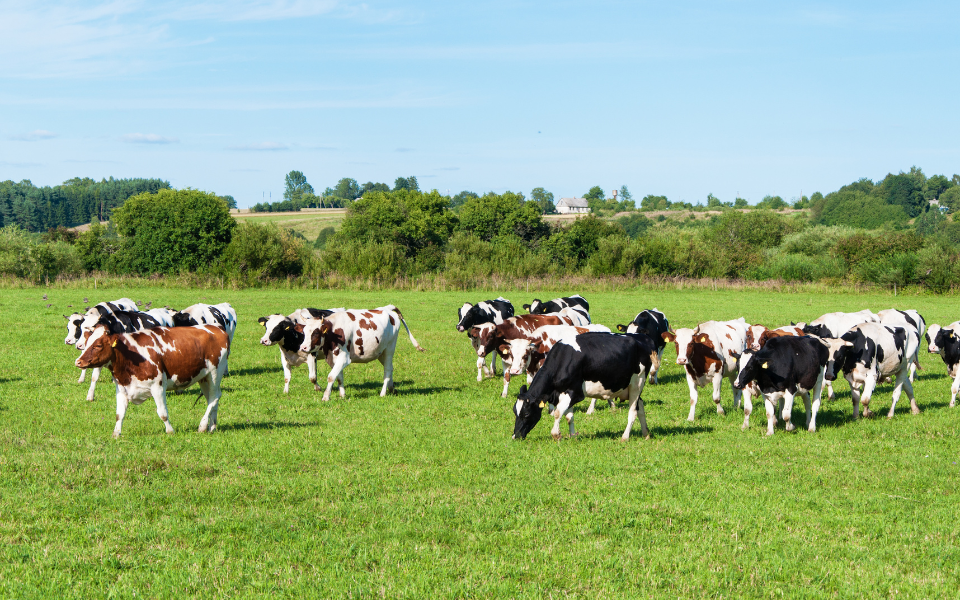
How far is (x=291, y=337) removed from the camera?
17125 millimetres

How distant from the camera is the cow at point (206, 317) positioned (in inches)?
756

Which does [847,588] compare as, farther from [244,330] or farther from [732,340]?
[244,330]

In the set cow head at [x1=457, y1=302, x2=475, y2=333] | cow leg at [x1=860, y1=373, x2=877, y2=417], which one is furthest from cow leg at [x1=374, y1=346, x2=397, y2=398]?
cow leg at [x1=860, y1=373, x2=877, y2=417]

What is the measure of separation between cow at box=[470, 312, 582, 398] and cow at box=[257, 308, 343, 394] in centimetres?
327

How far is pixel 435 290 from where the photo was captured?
2334 inches

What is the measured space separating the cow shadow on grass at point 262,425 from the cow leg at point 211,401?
23 centimetres

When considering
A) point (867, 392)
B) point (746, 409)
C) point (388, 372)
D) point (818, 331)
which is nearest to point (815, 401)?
point (746, 409)

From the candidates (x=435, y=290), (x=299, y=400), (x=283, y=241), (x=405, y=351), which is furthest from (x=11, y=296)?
(x=299, y=400)

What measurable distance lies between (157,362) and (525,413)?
5.50 metres

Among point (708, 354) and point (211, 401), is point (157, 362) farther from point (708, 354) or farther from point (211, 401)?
point (708, 354)

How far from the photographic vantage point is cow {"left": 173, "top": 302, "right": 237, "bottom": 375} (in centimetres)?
1920

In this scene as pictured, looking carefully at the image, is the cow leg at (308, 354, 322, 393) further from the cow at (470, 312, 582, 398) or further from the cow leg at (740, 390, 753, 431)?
the cow leg at (740, 390, 753, 431)

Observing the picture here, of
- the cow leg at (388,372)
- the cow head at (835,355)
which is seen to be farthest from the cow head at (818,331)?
the cow leg at (388,372)

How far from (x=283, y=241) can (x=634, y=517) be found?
60919 mm
